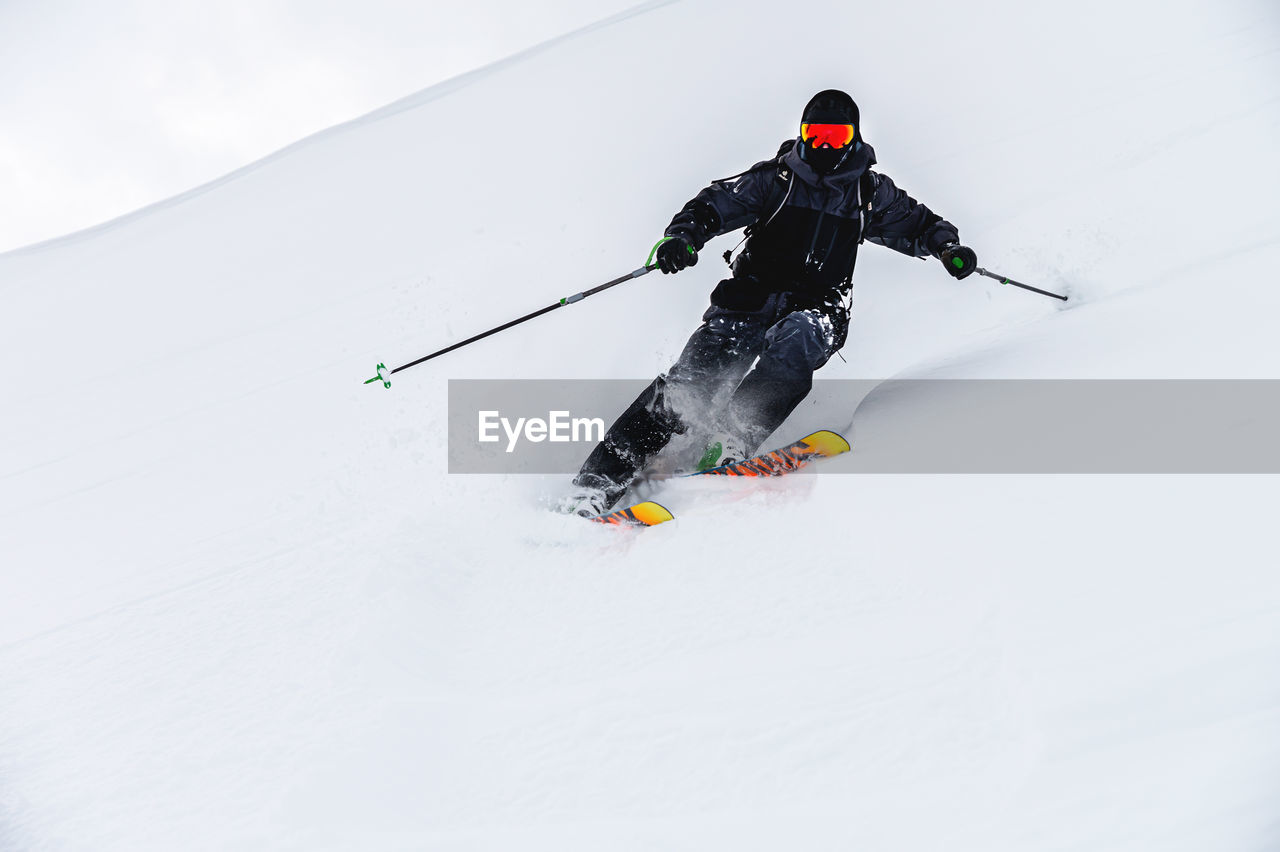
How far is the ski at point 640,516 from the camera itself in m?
3.12

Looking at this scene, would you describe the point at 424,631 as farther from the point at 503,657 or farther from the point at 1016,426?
the point at 1016,426

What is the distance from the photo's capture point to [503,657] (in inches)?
102

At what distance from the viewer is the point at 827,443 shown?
3.36 metres

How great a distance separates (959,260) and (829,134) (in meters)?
0.98

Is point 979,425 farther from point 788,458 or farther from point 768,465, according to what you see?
point 768,465

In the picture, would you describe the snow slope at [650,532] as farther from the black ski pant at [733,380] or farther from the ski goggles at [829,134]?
the ski goggles at [829,134]

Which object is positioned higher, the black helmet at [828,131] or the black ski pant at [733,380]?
the black helmet at [828,131]

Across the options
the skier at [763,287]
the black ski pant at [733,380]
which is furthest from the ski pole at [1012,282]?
the black ski pant at [733,380]

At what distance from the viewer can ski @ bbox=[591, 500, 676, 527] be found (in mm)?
3117

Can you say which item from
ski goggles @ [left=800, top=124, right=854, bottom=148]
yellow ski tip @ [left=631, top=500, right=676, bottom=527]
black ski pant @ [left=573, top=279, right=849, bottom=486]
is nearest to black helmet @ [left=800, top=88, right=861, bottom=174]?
ski goggles @ [left=800, top=124, right=854, bottom=148]

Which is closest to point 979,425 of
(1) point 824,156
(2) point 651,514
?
(1) point 824,156

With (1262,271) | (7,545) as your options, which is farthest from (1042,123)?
(7,545)

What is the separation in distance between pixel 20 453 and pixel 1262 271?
7709mm

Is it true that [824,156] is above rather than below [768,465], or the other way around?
above
